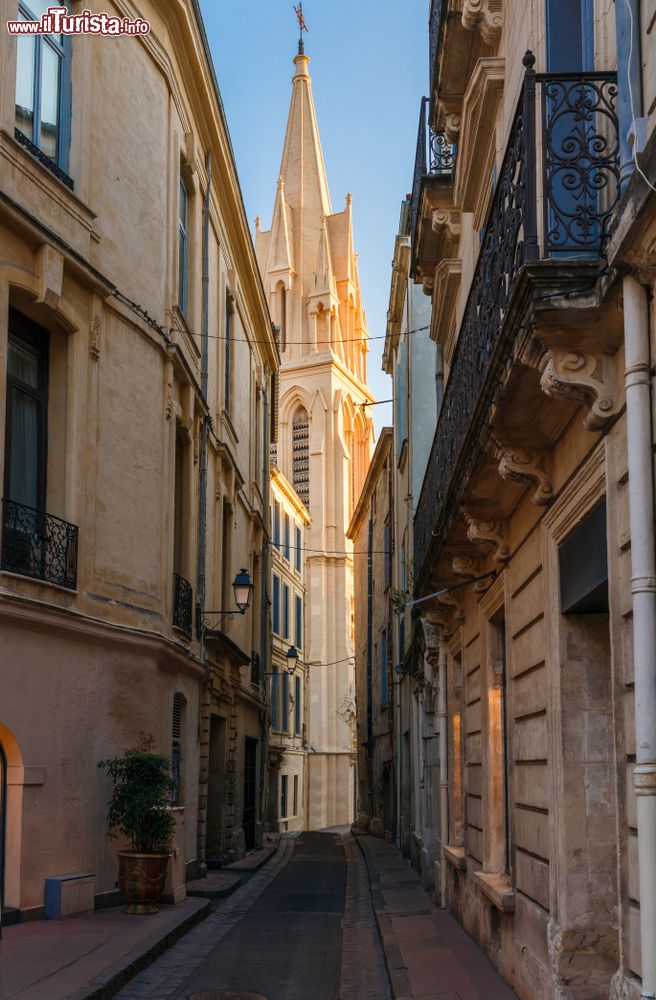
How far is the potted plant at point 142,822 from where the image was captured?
1319 cm

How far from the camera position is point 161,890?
13656 mm

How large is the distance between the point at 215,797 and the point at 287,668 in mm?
21704

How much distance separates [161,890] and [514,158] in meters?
9.67

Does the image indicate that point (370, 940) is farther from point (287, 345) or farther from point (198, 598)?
point (287, 345)

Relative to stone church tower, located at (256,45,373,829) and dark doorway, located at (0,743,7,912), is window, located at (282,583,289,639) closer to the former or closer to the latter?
stone church tower, located at (256,45,373,829)

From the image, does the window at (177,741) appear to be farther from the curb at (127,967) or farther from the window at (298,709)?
the window at (298,709)

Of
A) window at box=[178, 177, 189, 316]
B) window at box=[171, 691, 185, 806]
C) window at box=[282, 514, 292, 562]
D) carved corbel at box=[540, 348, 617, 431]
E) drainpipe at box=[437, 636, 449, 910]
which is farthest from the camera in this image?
window at box=[282, 514, 292, 562]

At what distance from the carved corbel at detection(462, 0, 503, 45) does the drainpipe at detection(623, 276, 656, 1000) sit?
5.75 meters

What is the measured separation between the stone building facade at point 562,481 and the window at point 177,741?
6.39m

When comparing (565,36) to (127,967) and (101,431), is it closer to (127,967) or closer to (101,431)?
(127,967)

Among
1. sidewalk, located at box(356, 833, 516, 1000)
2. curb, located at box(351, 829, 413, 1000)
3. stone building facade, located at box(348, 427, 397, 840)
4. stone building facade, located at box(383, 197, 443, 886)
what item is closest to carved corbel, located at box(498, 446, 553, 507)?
sidewalk, located at box(356, 833, 516, 1000)

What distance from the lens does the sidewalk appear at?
354 inches

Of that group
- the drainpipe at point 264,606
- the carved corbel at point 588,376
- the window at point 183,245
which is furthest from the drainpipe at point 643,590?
the drainpipe at point 264,606

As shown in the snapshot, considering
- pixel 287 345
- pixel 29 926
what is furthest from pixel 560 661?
pixel 287 345
